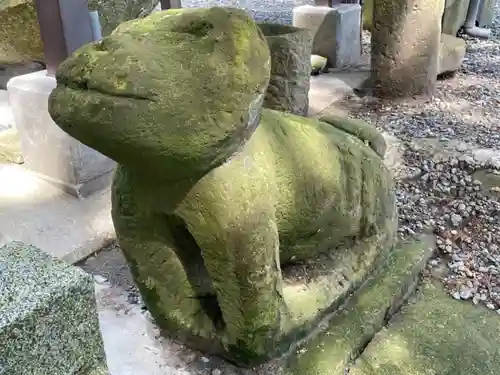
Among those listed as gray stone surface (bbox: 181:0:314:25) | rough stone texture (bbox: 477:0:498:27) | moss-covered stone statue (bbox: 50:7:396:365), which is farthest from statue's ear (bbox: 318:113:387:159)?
rough stone texture (bbox: 477:0:498:27)

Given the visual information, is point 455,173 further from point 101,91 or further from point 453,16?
point 453,16

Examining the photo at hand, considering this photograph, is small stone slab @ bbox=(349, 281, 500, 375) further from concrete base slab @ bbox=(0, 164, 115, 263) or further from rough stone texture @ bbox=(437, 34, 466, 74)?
rough stone texture @ bbox=(437, 34, 466, 74)

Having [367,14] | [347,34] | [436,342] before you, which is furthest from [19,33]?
[367,14]

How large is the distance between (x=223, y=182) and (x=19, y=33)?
2888mm

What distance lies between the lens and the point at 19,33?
3453 millimetres

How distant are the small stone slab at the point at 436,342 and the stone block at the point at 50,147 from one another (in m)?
1.39

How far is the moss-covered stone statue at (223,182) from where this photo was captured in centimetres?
97

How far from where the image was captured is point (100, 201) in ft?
7.63

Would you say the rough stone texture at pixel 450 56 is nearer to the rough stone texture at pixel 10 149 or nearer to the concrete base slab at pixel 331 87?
the concrete base slab at pixel 331 87

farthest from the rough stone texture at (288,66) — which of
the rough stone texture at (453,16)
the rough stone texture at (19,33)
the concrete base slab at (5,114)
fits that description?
the rough stone texture at (453,16)

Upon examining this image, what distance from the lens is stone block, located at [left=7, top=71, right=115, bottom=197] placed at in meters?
2.31

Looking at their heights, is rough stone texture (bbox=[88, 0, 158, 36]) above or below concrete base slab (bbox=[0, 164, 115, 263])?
above

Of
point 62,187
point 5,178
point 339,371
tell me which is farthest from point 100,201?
point 339,371

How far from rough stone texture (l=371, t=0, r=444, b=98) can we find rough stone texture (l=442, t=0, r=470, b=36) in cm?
175
